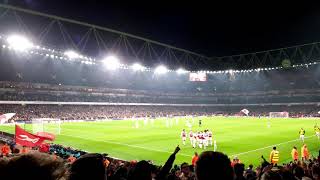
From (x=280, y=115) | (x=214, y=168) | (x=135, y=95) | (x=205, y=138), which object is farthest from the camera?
(x=135, y=95)

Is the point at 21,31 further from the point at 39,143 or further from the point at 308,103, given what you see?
the point at 308,103

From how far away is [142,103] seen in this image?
103 meters

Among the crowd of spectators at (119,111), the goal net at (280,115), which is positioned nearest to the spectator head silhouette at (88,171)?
the crowd of spectators at (119,111)

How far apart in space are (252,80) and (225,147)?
97.7 m

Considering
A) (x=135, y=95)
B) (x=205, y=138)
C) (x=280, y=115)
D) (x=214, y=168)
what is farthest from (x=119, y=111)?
(x=214, y=168)

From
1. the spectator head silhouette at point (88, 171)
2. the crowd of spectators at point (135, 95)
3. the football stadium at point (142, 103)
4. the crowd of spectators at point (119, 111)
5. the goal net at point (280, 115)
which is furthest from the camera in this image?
the goal net at point (280, 115)

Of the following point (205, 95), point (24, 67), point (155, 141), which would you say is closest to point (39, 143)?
point (155, 141)

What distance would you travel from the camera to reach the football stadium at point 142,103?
22.1m

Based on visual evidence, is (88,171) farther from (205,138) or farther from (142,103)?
(142,103)

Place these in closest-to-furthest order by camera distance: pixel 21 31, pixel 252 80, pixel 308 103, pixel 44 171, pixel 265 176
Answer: pixel 44 171, pixel 265 176, pixel 21 31, pixel 308 103, pixel 252 80

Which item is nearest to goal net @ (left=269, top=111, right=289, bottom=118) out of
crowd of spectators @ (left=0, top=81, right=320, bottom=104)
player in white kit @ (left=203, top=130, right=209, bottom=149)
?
crowd of spectators @ (left=0, top=81, right=320, bottom=104)

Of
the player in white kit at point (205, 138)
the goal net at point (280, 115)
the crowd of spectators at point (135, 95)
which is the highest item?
the crowd of spectators at point (135, 95)

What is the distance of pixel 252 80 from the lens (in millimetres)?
123688

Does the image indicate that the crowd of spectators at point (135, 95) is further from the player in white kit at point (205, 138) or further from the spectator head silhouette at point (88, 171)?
the spectator head silhouette at point (88, 171)
